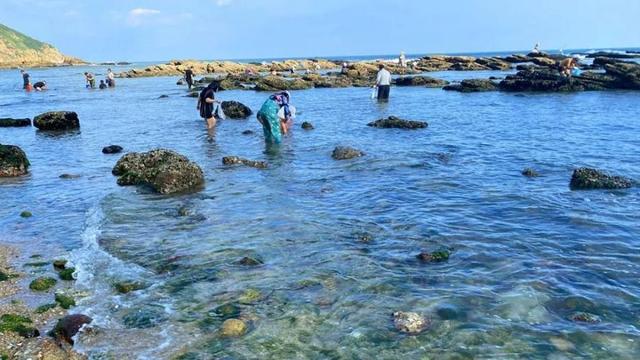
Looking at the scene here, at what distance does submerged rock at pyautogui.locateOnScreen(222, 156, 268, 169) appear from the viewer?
1880 centimetres

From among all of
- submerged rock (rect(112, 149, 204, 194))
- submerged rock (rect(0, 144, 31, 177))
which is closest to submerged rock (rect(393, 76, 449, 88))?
submerged rock (rect(112, 149, 204, 194))

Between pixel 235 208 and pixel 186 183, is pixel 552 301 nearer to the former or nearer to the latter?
pixel 235 208

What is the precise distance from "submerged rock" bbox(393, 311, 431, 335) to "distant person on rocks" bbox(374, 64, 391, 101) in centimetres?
3557

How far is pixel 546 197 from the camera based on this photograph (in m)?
14.1

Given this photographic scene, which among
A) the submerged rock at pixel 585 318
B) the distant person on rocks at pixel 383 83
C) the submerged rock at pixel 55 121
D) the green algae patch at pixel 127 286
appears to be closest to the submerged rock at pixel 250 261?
the green algae patch at pixel 127 286

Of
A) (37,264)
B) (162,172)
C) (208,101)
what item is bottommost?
(37,264)

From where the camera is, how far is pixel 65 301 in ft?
27.5

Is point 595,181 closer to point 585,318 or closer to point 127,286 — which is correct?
point 585,318

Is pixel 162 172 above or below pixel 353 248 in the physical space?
above

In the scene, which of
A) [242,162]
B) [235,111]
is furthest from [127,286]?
[235,111]

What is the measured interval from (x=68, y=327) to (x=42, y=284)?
2185 mm

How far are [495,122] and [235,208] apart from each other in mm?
20354

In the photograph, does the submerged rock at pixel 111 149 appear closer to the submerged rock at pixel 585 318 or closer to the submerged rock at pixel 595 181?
the submerged rock at pixel 595 181

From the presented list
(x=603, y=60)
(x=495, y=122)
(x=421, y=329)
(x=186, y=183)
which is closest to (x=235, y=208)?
(x=186, y=183)
